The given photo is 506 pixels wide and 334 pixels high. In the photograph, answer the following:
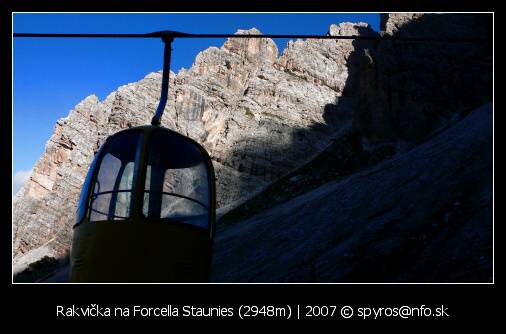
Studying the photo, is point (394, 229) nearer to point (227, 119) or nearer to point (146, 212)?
point (146, 212)

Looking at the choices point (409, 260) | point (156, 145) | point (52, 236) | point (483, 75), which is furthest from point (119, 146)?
point (52, 236)

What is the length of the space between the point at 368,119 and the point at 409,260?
53527 millimetres

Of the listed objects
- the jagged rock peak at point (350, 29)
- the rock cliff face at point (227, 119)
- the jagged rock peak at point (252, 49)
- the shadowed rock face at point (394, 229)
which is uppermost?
the jagged rock peak at point (350, 29)

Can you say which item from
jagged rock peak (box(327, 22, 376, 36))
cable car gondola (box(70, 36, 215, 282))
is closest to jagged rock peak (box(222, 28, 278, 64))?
jagged rock peak (box(327, 22, 376, 36))

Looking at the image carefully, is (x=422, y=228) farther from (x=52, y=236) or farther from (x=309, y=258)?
(x=52, y=236)

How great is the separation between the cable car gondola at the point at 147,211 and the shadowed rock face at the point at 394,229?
912 cm

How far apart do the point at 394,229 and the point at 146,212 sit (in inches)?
840

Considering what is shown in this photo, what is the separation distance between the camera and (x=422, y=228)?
23578 mm

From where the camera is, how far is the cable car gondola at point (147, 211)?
A: 6262 millimetres

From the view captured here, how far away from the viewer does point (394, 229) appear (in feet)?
83.9

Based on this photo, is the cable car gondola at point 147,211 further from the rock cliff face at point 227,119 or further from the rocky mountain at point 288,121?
the rock cliff face at point 227,119

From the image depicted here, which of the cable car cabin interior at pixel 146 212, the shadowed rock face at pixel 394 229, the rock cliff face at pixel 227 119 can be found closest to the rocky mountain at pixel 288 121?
the rock cliff face at pixel 227 119

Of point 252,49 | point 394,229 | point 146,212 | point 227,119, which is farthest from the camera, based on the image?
point 252,49

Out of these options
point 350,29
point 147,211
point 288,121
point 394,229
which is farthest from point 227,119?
point 147,211
